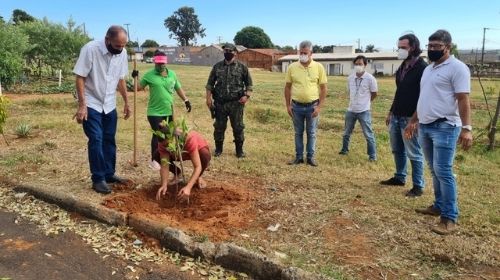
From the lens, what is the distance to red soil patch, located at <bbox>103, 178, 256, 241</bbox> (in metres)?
4.08

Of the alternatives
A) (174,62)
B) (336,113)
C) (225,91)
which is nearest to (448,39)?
(225,91)

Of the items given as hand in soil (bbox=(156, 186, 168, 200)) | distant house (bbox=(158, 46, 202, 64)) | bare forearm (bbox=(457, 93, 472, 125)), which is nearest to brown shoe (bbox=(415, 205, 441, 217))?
bare forearm (bbox=(457, 93, 472, 125))

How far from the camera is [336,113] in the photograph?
12.9 meters

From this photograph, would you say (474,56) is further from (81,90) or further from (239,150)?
(81,90)

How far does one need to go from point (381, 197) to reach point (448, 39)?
1.85 meters

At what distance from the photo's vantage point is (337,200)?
485 centimetres

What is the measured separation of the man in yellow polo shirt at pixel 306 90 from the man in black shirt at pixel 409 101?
1.24 m

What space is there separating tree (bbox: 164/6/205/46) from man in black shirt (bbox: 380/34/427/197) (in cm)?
10817

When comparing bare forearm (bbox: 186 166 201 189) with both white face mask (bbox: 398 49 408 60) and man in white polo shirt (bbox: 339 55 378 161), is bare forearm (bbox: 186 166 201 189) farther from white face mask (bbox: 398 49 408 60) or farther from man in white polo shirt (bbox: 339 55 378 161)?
man in white polo shirt (bbox: 339 55 378 161)

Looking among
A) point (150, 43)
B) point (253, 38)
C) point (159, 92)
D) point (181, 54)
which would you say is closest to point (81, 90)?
point (159, 92)

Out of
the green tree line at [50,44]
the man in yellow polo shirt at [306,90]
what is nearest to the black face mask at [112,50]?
the man in yellow polo shirt at [306,90]

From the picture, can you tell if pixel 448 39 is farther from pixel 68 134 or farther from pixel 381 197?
pixel 68 134

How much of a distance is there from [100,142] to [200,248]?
197cm

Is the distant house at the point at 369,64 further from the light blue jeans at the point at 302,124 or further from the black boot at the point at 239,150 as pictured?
the light blue jeans at the point at 302,124
